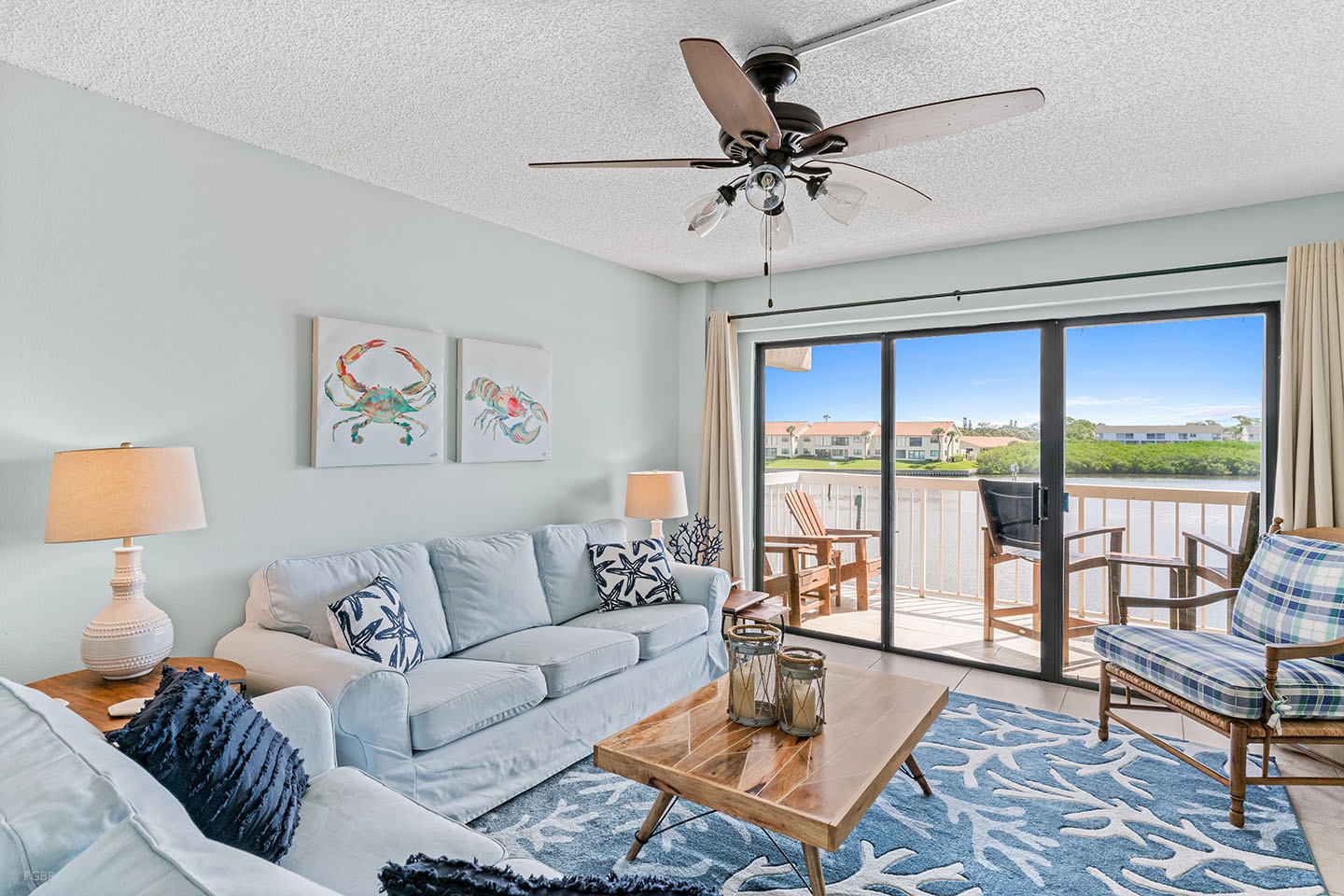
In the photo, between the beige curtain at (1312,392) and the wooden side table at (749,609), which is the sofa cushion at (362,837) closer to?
the wooden side table at (749,609)

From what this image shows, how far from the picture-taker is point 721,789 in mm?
1855

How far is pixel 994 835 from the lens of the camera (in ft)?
7.83

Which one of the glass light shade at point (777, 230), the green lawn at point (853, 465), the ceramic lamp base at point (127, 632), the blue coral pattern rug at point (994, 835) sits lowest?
the blue coral pattern rug at point (994, 835)

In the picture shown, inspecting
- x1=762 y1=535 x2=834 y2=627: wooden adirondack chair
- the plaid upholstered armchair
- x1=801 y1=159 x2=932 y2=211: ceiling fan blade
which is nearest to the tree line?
the plaid upholstered armchair

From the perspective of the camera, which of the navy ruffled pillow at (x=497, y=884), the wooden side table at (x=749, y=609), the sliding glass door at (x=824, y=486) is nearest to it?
the navy ruffled pillow at (x=497, y=884)

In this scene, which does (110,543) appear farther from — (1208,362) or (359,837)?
(1208,362)

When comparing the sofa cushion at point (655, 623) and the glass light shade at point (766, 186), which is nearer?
the glass light shade at point (766, 186)

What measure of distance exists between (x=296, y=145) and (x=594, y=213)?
54.1 inches

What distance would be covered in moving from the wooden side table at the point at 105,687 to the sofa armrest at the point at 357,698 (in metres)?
0.12

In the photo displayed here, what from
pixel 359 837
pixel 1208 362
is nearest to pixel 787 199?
pixel 1208 362

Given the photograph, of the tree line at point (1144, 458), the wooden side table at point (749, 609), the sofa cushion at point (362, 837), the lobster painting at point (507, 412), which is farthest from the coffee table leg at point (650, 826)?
the tree line at point (1144, 458)

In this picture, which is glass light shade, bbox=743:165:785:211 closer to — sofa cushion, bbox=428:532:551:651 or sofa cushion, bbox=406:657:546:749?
sofa cushion, bbox=406:657:546:749

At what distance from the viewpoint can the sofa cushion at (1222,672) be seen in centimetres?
248

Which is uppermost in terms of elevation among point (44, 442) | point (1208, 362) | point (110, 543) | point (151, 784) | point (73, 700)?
point (1208, 362)
